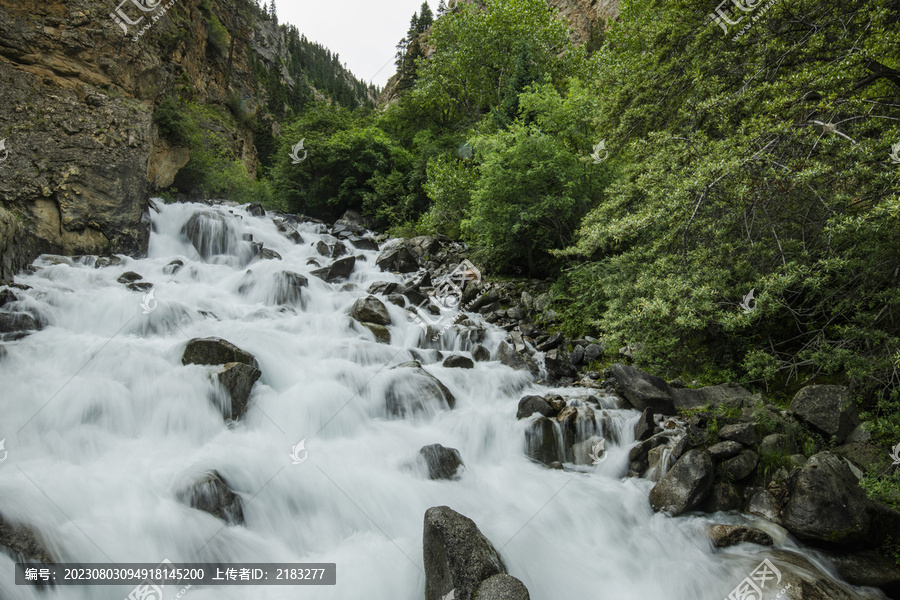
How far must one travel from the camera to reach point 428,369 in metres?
8.90

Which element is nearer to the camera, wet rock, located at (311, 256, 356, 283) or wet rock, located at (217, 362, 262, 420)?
wet rock, located at (217, 362, 262, 420)

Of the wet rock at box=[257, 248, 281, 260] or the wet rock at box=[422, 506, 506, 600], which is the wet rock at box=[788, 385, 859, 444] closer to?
the wet rock at box=[422, 506, 506, 600]

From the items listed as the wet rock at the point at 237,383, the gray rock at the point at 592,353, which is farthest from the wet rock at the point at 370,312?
the gray rock at the point at 592,353

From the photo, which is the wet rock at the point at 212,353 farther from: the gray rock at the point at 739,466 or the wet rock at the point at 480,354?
the gray rock at the point at 739,466

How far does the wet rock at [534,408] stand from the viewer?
23.6 ft

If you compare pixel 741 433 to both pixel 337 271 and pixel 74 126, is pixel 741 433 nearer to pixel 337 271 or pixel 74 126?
pixel 337 271

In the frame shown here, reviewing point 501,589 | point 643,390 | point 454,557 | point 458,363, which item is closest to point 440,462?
point 454,557

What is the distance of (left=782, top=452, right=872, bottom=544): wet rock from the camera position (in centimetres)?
437

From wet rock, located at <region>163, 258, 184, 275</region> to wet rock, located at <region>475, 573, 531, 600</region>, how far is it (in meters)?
12.4

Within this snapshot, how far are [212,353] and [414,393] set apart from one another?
349 centimetres

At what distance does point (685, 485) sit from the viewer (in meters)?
5.18

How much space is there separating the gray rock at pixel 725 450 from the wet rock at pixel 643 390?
1259 mm

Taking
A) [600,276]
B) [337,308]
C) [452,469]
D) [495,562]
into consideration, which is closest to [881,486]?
[495,562]

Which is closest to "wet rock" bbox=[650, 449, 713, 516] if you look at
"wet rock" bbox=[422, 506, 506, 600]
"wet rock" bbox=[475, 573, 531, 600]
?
"wet rock" bbox=[422, 506, 506, 600]
